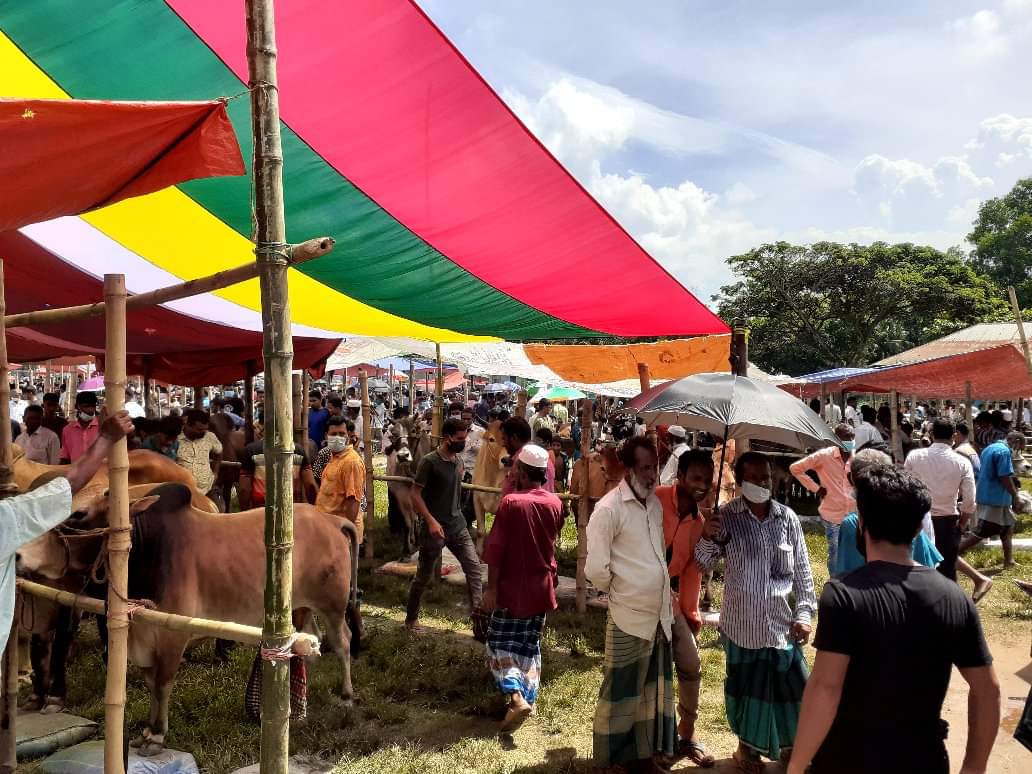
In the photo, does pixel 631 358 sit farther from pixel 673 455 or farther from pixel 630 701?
pixel 630 701

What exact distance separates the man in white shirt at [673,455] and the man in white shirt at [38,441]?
6.88m

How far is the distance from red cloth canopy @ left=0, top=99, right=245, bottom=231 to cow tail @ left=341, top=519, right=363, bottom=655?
3.06 metres

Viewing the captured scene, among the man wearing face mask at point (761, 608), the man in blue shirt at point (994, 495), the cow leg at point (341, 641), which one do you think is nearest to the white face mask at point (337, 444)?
the cow leg at point (341, 641)

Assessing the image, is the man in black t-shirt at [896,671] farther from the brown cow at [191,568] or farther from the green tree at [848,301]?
the green tree at [848,301]

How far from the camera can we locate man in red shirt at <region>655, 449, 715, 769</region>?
398 cm

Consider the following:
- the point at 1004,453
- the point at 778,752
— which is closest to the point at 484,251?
the point at 778,752

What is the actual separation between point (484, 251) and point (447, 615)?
3.68 metres

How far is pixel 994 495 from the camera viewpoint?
8008 millimetres

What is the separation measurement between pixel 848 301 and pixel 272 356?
30990 millimetres

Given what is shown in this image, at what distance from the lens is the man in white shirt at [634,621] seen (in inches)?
147

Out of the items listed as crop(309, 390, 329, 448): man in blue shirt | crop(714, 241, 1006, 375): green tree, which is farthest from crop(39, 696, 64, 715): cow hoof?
crop(714, 241, 1006, 375): green tree

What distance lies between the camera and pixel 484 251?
457 centimetres

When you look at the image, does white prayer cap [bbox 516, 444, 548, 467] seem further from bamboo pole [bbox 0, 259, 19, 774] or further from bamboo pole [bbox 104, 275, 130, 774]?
bamboo pole [bbox 0, 259, 19, 774]

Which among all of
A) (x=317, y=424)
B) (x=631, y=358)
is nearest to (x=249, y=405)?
(x=317, y=424)
